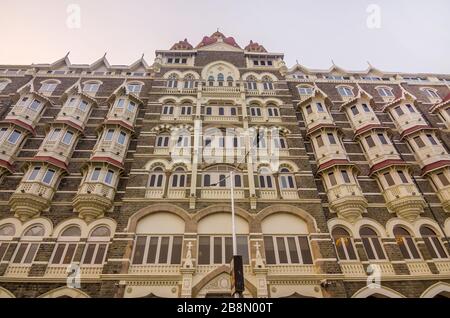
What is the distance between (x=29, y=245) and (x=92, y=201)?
4668 mm

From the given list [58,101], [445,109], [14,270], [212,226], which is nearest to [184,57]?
[58,101]

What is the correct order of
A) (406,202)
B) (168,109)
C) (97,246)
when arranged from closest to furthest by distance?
(97,246) < (406,202) < (168,109)

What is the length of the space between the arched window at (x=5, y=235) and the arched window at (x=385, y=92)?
36.1 meters

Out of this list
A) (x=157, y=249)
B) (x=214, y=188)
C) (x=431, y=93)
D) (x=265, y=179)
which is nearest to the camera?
(x=157, y=249)

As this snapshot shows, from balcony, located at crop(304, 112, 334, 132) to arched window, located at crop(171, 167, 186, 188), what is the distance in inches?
482

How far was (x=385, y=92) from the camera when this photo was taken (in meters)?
30.2

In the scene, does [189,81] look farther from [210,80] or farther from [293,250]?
[293,250]

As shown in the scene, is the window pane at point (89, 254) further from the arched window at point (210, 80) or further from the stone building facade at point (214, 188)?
the arched window at point (210, 80)

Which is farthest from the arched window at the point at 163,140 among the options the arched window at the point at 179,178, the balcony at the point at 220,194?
the balcony at the point at 220,194

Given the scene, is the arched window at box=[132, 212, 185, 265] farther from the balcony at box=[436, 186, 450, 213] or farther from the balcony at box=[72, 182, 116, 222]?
the balcony at box=[436, 186, 450, 213]

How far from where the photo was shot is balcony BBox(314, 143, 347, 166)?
2172cm

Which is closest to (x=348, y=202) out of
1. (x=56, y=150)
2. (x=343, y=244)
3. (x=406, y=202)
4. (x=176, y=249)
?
(x=343, y=244)

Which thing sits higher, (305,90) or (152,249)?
(305,90)

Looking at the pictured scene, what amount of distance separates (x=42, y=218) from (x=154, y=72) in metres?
18.4
